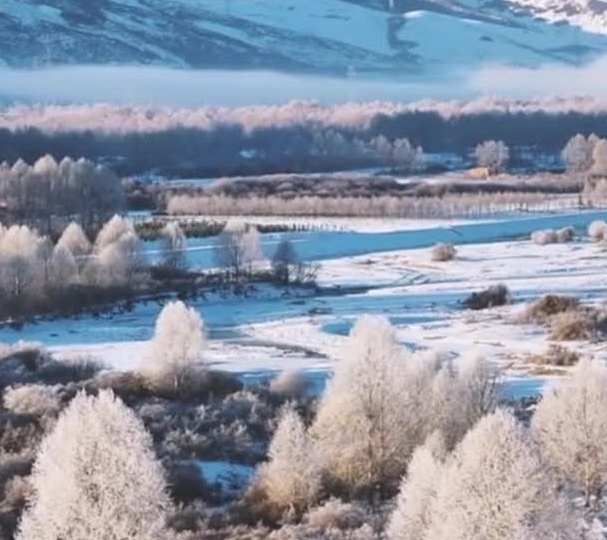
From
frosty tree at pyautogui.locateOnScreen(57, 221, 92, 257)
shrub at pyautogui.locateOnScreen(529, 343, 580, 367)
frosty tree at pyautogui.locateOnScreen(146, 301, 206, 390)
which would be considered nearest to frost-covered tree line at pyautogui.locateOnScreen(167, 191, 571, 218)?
frosty tree at pyautogui.locateOnScreen(57, 221, 92, 257)

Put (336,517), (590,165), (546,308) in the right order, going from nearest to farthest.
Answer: (336,517) → (546,308) → (590,165)

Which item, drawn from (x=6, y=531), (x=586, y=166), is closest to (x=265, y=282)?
(x=6, y=531)

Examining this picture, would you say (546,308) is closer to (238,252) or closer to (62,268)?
(238,252)

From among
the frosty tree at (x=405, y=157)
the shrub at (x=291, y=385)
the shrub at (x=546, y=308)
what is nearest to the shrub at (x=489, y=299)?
the shrub at (x=546, y=308)

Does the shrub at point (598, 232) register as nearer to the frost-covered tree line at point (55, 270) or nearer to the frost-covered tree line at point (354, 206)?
the frost-covered tree line at point (354, 206)

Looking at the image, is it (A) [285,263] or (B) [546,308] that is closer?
(B) [546,308]

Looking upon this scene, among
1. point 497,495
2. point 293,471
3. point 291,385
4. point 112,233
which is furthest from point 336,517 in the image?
point 112,233

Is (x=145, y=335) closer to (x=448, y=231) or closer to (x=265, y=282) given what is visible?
(x=265, y=282)
